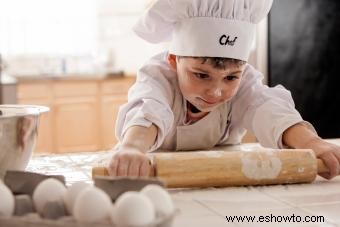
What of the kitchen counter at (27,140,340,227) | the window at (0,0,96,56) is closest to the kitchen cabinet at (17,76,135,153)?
the window at (0,0,96,56)

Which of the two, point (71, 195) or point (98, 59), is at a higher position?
point (71, 195)

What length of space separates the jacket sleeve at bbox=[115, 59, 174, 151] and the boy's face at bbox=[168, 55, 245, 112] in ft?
0.18

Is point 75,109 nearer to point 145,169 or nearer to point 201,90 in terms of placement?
point 201,90

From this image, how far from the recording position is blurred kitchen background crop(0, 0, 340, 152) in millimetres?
2900

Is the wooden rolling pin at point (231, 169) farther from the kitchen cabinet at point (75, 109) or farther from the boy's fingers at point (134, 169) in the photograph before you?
the kitchen cabinet at point (75, 109)

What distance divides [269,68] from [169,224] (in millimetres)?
2469

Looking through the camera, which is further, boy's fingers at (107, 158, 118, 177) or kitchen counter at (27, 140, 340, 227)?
boy's fingers at (107, 158, 118, 177)

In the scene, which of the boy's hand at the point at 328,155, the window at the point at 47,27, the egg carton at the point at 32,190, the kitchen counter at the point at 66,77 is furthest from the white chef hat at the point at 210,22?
the window at the point at 47,27

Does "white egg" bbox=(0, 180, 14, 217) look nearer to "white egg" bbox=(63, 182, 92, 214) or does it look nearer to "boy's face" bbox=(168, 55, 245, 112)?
"white egg" bbox=(63, 182, 92, 214)

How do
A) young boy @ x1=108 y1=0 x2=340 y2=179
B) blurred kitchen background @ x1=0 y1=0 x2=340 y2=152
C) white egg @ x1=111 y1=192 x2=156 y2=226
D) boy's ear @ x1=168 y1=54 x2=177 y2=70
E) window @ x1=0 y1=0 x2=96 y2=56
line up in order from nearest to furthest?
white egg @ x1=111 y1=192 x2=156 y2=226 < young boy @ x1=108 y1=0 x2=340 y2=179 < boy's ear @ x1=168 y1=54 x2=177 y2=70 < blurred kitchen background @ x1=0 y1=0 x2=340 y2=152 < window @ x1=0 y1=0 x2=96 y2=56

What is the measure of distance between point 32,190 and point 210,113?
72cm

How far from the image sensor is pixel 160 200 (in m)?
0.50

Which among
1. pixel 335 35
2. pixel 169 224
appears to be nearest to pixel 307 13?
pixel 335 35

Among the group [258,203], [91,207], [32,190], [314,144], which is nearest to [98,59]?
[314,144]
